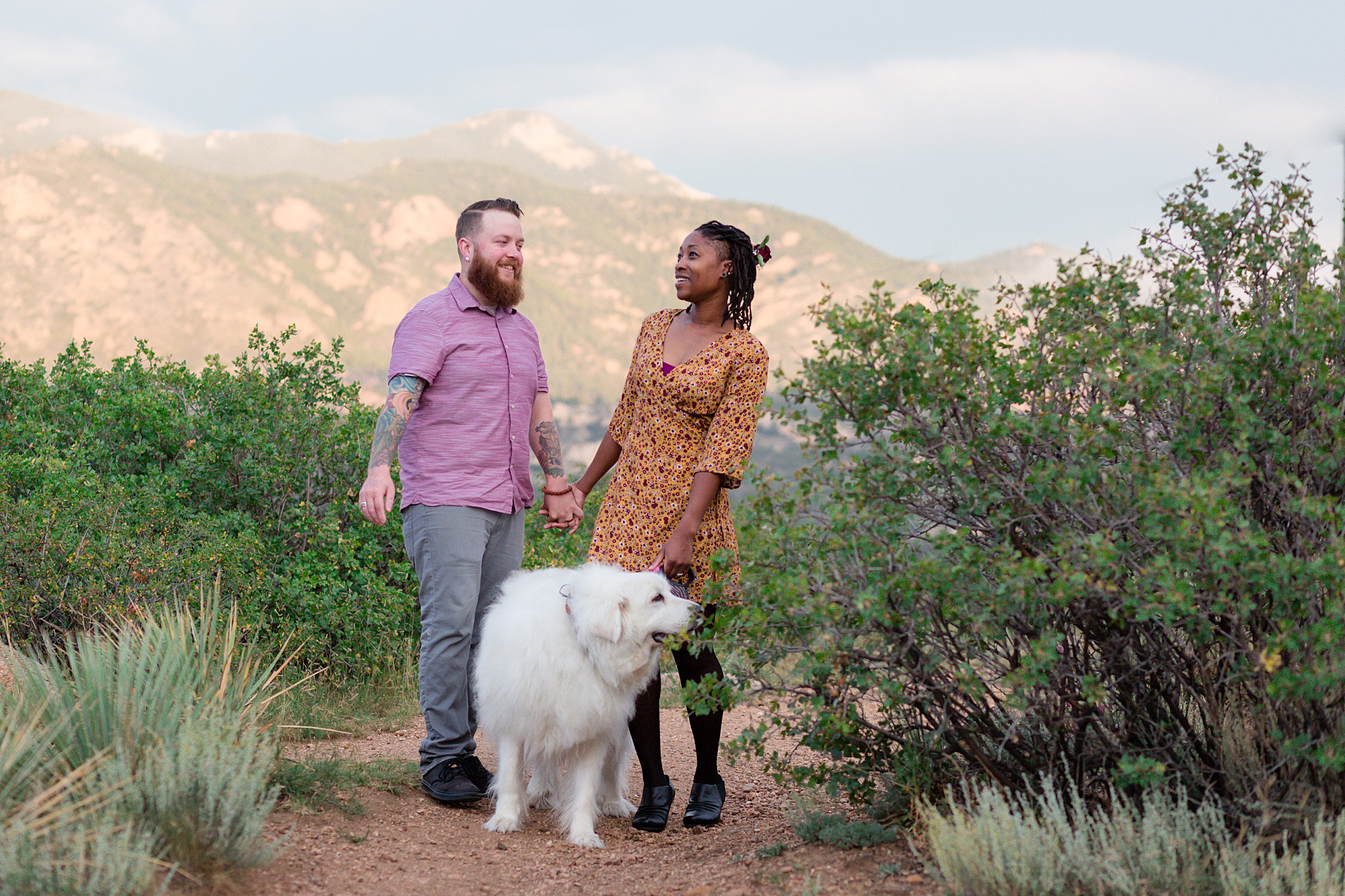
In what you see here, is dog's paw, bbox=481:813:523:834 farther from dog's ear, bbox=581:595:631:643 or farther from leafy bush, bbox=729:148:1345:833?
leafy bush, bbox=729:148:1345:833

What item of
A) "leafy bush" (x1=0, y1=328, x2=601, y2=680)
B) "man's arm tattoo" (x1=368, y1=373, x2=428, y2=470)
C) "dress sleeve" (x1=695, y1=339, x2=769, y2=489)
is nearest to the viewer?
"dress sleeve" (x1=695, y1=339, x2=769, y2=489)

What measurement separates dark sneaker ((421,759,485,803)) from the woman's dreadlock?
2316 mm

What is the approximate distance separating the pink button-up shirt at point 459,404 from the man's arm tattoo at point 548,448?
263 millimetres

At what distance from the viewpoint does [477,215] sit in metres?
4.91

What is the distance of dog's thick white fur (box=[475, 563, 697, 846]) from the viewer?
4.10m

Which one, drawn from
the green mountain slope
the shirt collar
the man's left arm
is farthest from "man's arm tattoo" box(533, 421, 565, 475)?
the green mountain slope

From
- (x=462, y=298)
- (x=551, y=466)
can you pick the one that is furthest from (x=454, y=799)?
(x=462, y=298)

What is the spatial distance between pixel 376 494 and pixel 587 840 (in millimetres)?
1645

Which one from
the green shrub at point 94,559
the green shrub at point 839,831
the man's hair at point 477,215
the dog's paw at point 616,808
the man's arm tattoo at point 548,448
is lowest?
the dog's paw at point 616,808

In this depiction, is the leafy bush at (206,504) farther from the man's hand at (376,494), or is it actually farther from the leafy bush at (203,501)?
the man's hand at (376,494)

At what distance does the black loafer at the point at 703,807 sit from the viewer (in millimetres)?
4652

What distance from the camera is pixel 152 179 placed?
378ft

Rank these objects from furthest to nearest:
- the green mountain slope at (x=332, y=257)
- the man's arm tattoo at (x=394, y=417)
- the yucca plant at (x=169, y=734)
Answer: the green mountain slope at (x=332, y=257), the man's arm tattoo at (x=394, y=417), the yucca plant at (x=169, y=734)

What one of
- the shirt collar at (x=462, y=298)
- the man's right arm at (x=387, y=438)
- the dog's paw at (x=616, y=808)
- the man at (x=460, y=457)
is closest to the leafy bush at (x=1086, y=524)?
the dog's paw at (x=616, y=808)
